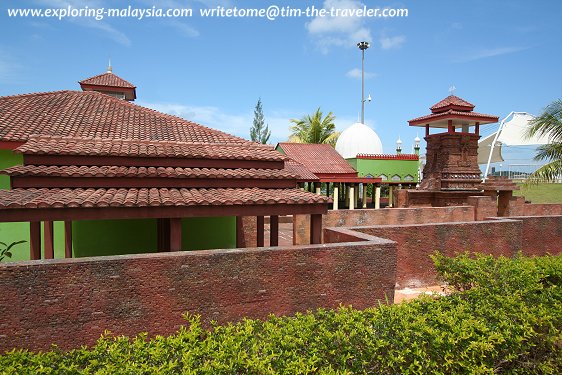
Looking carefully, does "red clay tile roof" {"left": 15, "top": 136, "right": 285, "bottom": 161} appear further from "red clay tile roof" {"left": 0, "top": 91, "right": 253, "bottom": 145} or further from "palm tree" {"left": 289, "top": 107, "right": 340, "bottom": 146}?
"palm tree" {"left": 289, "top": 107, "right": 340, "bottom": 146}

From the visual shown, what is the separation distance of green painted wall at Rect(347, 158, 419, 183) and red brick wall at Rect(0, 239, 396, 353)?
18.0m

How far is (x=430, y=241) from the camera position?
10.1m

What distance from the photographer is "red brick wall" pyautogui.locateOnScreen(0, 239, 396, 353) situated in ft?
17.4

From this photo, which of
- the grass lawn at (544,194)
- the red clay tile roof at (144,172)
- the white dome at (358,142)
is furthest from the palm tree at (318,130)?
the red clay tile roof at (144,172)

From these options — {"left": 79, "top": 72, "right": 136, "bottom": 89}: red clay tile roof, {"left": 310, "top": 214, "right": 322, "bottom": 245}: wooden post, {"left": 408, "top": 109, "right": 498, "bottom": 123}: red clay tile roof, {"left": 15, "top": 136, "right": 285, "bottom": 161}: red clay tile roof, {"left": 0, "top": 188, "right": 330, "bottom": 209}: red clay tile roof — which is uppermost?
{"left": 79, "top": 72, "right": 136, "bottom": 89}: red clay tile roof

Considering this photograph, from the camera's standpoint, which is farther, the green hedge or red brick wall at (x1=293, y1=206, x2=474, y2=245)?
red brick wall at (x1=293, y1=206, x2=474, y2=245)

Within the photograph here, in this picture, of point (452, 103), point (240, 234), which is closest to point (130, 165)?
point (240, 234)

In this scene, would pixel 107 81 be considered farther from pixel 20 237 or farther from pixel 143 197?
pixel 143 197

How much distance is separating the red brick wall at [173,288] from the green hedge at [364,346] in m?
0.82

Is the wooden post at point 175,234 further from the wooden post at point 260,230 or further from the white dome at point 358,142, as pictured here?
the white dome at point 358,142

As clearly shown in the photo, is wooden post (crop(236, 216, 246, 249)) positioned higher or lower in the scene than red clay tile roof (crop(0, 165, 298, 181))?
lower

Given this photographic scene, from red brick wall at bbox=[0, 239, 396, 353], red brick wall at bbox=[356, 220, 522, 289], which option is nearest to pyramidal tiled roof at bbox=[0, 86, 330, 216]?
red brick wall at bbox=[0, 239, 396, 353]

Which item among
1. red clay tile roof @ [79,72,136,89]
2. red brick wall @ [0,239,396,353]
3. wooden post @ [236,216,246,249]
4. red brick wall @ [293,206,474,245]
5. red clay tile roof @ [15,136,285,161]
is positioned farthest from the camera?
red clay tile roof @ [79,72,136,89]

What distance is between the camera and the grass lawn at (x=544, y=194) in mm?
32906
